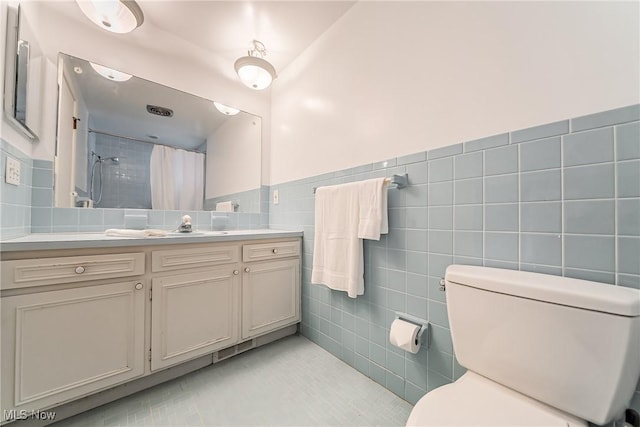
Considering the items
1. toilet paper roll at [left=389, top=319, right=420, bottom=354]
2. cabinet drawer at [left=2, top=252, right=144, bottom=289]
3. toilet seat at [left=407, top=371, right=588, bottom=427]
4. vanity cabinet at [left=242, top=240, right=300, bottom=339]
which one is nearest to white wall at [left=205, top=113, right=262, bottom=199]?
vanity cabinet at [left=242, top=240, right=300, bottom=339]

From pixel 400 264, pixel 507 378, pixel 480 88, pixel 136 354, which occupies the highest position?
pixel 480 88

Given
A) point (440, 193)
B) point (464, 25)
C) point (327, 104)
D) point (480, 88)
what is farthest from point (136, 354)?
point (464, 25)

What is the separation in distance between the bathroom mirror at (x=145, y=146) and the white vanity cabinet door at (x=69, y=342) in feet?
2.42

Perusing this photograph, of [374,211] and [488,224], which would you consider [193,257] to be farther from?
[488,224]

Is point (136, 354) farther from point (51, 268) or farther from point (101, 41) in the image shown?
point (101, 41)

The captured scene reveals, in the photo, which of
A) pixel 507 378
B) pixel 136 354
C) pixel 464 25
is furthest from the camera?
pixel 136 354

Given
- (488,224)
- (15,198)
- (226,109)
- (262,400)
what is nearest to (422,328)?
(488,224)

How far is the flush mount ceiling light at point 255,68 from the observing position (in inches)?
67.6

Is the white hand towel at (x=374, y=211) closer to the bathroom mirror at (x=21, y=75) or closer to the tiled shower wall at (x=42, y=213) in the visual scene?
the tiled shower wall at (x=42, y=213)

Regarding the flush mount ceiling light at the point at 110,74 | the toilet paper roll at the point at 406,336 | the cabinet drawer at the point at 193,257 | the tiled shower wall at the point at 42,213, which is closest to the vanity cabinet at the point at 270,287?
the cabinet drawer at the point at 193,257

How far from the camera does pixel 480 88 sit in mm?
1010

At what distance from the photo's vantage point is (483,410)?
0.69 metres

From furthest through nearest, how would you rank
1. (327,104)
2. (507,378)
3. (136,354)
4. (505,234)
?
(327,104) < (136,354) < (505,234) < (507,378)

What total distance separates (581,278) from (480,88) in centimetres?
80
